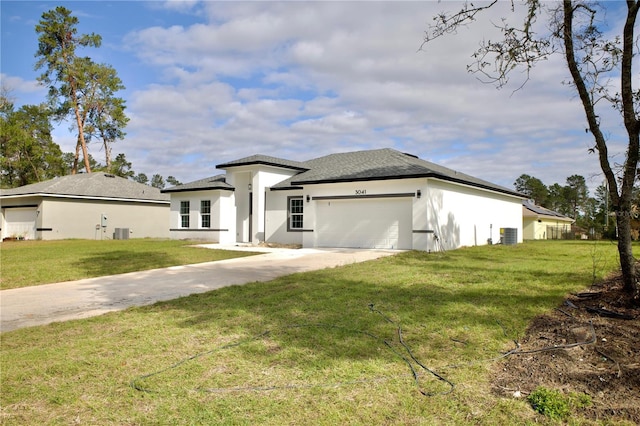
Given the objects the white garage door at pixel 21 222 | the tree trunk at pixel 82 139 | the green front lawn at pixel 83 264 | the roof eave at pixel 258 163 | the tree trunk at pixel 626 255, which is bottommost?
the green front lawn at pixel 83 264

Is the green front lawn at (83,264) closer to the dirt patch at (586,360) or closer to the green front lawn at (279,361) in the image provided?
the green front lawn at (279,361)

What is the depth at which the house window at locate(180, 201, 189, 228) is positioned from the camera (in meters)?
25.7

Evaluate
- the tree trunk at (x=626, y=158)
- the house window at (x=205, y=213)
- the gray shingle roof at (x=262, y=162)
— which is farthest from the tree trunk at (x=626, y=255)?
the house window at (x=205, y=213)

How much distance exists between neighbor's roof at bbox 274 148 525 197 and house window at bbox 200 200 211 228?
15.8ft

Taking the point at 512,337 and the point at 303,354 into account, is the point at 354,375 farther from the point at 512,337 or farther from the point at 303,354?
the point at 512,337

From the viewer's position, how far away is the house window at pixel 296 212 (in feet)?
71.5

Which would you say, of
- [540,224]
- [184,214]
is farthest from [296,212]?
[540,224]

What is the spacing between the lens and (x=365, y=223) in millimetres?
18875

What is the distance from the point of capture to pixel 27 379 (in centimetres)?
436

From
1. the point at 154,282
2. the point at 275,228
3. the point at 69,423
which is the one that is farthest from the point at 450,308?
the point at 275,228

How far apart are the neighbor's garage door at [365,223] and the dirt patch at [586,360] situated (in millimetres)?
11544

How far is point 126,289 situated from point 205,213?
15.6 meters

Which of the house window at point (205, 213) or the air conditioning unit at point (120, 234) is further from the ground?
the house window at point (205, 213)

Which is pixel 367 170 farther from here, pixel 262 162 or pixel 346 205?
pixel 262 162
